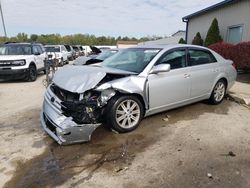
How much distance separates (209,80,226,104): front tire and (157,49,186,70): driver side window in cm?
138

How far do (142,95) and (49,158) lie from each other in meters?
2.00

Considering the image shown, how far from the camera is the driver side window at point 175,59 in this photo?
5328mm

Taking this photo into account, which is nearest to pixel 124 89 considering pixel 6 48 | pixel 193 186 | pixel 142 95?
pixel 142 95

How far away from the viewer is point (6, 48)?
40.4 feet

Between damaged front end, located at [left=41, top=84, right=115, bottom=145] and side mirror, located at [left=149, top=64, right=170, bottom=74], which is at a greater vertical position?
side mirror, located at [left=149, top=64, right=170, bottom=74]

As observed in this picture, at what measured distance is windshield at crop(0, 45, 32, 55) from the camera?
40.2 feet

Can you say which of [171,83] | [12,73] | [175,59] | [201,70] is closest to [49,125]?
[171,83]

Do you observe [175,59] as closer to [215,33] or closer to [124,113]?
[124,113]

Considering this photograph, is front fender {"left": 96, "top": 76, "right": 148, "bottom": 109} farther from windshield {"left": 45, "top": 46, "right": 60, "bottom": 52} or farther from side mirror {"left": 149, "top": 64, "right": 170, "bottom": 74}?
windshield {"left": 45, "top": 46, "right": 60, "bottom": 52}

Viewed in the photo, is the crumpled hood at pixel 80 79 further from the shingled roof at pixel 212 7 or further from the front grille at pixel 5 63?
the shingled roof at pixel 212 7

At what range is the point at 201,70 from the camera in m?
5.95

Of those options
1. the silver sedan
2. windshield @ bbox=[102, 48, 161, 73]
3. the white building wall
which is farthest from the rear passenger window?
the white building wall

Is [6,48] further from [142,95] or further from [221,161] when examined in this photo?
[221,161]

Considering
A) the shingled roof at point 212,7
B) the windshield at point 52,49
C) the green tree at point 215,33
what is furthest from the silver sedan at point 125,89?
the windshield at point 52,49
